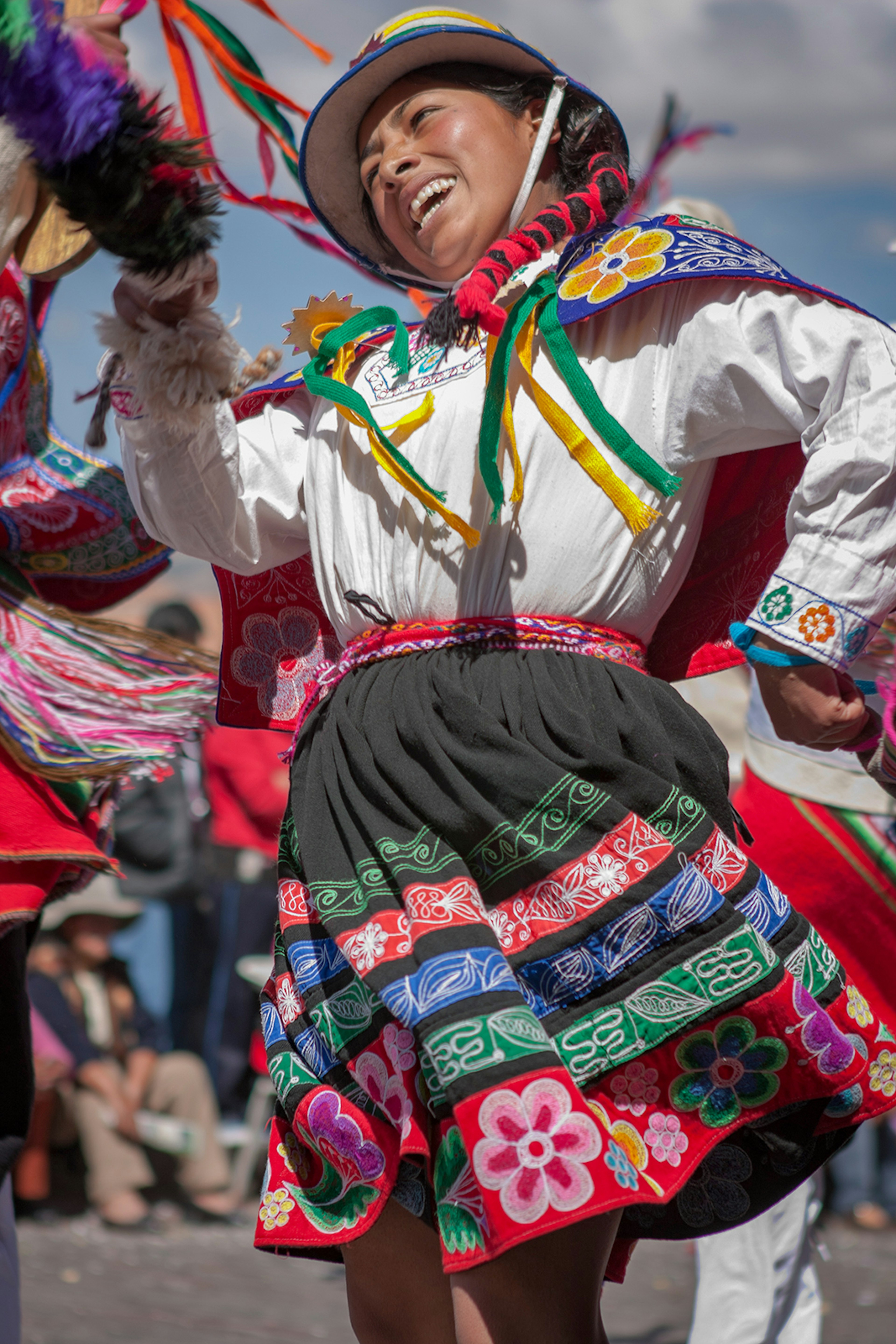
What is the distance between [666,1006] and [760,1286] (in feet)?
5.57

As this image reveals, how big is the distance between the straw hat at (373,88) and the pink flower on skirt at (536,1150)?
1.31 metres

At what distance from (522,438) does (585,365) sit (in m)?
0.13

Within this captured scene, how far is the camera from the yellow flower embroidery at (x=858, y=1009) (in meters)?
1.64

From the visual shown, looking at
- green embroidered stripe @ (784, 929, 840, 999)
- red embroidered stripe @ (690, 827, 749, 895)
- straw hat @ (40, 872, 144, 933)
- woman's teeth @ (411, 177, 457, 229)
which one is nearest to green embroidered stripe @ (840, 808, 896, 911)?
green embroidered stripe @ (784, 929, 840, 999)

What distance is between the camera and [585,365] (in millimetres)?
1714

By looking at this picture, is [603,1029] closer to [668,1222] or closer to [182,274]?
[668,1222]

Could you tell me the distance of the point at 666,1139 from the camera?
153 centimetres

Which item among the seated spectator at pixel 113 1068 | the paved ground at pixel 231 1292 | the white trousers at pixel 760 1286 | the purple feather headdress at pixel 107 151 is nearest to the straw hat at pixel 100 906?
the seated spectator at pixel 113 1068

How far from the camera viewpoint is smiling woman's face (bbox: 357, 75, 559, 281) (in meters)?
1.87

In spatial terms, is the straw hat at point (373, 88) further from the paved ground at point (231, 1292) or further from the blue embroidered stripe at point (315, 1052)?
the paved ground at point (231, 1292)

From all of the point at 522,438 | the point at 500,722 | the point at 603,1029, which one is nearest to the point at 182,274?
the point at 522,438

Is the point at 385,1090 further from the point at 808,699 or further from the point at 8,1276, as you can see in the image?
the point at 8,1276

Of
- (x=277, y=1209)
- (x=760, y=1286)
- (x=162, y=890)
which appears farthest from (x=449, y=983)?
(x=162, y=890)

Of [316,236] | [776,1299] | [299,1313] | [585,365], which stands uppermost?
[316,236]
